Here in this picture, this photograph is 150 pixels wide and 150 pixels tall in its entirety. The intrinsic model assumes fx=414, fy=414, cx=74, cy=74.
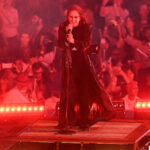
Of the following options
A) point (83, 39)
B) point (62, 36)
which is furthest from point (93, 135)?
point (62, 36)

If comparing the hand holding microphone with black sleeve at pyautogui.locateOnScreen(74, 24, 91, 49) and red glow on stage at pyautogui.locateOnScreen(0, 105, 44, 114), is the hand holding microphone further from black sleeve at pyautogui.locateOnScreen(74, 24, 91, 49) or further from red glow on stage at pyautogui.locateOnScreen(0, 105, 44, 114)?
red glow on stage at pyautogui.locateOnScreen(0, 105, 44, 114)

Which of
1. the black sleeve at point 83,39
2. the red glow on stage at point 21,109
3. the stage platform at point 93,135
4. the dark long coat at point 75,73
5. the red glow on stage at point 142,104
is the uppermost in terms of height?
the black sleeve at point 83,39

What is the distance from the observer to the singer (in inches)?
239

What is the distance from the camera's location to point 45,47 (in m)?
9.37

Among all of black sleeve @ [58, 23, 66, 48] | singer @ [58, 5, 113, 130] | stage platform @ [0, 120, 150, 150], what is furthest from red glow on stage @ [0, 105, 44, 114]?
black sleeve @ [58, 23, 66, 48]

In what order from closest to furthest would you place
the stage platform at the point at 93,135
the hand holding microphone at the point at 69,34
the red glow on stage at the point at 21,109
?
the stage platform at the point at 93,135
the hand holding microphone at the point at 69,34
the red glow on stage at the point at 21,109

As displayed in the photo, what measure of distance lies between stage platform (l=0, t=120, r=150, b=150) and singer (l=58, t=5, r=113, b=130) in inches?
9.0

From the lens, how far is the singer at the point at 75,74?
6.08 metres

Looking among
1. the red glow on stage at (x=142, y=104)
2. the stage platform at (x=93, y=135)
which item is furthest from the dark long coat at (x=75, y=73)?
the red glow on stage at (x=142, y=104)

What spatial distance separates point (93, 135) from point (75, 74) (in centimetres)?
99

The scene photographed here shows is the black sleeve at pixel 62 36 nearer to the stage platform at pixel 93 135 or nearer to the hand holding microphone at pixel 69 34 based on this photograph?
the hand holding microphone at pixel 69 34

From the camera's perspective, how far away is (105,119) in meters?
6.35

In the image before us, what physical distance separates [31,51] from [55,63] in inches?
24.2

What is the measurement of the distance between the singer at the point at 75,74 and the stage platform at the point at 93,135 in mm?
228
